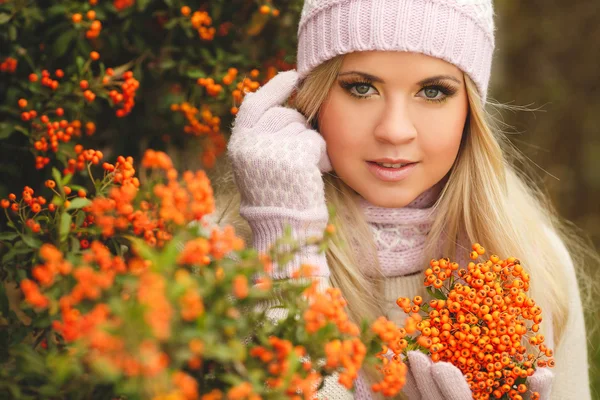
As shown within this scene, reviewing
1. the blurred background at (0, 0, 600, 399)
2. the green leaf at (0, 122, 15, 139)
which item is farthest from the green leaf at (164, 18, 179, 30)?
the green leaf at (0, 122, 15, 139)

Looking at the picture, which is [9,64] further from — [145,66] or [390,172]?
[390,172]

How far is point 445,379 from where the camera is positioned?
5.18ft

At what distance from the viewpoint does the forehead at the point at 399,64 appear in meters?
1.83

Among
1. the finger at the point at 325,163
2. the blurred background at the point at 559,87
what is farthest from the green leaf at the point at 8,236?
the blurred background at the point at 559,87

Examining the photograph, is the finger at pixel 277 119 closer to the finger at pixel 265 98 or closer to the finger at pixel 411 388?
the finger at pixel 265 98

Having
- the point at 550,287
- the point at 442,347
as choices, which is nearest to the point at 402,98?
the point at 442,347

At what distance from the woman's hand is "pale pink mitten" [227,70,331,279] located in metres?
0.35

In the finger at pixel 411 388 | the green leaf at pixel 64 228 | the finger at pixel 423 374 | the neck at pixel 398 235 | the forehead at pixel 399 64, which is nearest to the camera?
the green leaf at pixel 64 228

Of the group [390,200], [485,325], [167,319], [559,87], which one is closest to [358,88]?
[390,200]

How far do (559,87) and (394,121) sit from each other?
3.41 meters

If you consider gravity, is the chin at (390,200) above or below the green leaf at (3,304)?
above

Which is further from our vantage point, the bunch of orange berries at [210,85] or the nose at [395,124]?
the bunch of orange berries at [210,85]

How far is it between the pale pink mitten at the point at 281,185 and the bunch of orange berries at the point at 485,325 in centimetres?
38

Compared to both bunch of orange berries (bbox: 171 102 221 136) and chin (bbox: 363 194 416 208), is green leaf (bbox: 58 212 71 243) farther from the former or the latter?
bunch of orange berries (bbox: 171 102 221 136)
